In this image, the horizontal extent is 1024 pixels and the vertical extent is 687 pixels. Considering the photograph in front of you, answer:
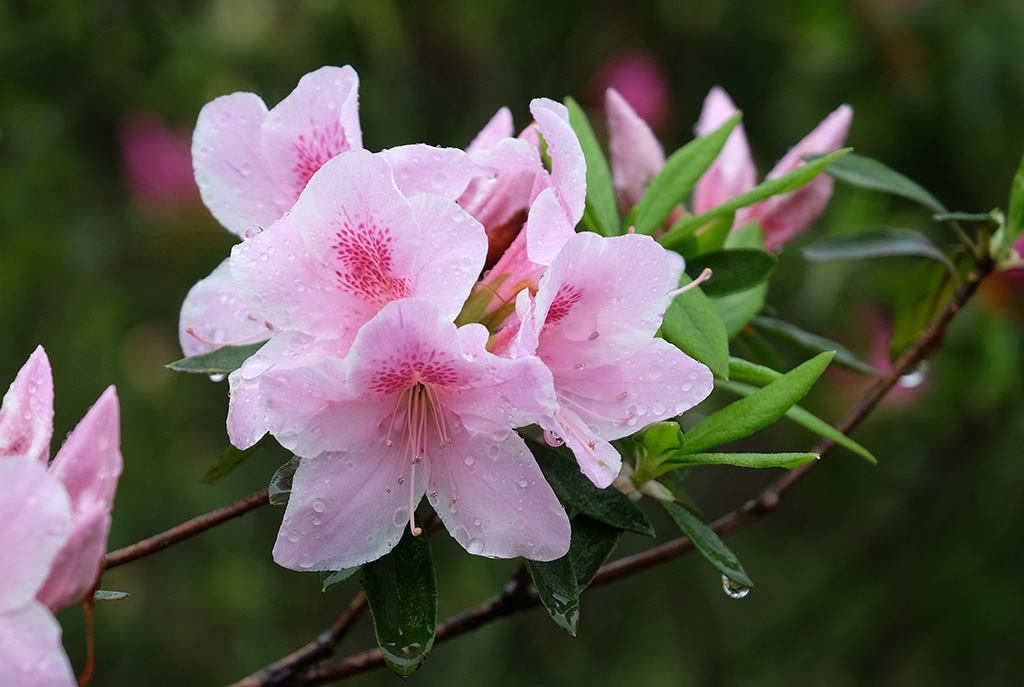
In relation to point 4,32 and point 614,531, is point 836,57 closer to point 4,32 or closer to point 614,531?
point 614,531

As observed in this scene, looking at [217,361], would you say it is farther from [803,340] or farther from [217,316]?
[803,340]

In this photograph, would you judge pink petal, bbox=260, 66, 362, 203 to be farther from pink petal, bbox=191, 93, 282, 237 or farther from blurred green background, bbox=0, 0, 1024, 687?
blurred green background, bbox=0, 0, 1024, 687

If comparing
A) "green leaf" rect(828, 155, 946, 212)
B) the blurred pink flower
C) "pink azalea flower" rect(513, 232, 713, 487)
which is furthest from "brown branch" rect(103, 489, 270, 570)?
the blurred pink flower

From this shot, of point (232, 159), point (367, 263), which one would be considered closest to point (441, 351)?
point (367, 263)

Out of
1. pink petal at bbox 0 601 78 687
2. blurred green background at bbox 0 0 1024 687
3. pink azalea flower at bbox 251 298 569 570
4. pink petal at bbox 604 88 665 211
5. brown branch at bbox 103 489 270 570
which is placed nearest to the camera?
pink petal at bbox 0 601 78 687

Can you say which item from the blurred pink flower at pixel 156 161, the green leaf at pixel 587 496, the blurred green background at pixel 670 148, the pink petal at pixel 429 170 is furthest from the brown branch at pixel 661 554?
the blurred pink flower at pixel 156 161

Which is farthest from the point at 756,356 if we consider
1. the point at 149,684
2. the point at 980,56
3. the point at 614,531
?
the point at 149,684

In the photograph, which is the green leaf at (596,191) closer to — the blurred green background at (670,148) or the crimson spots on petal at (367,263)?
the crimson spots on petal at (367,263)
